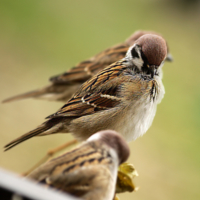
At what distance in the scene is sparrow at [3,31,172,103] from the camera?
2479 mm

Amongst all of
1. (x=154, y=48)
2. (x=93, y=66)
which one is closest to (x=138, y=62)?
(x=154, y=48)

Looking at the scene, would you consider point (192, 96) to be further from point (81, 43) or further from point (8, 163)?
point (8, 163)

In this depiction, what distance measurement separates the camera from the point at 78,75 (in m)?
2.57

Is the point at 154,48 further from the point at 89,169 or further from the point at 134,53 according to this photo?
the point at 89,169

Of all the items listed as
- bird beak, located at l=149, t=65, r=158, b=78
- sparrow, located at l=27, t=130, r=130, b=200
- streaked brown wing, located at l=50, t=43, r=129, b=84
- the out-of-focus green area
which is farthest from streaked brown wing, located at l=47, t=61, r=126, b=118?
the out-of-focus green area

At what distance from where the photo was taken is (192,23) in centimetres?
746

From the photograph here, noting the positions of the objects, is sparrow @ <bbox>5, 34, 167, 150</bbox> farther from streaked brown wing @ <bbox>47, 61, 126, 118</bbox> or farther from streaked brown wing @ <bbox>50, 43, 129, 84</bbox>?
streaked brown wing @ <bbox>50, 43, 129, 84</bbox>

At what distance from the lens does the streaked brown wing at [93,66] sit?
246 centimetres

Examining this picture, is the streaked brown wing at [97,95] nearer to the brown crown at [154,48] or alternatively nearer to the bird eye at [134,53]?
the bird eye at [134,53]

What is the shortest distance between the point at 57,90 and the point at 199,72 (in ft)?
13.2

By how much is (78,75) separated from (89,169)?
4.96 feet

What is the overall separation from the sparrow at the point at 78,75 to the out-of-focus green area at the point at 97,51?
149cm

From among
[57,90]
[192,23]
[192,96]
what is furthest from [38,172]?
[192,23]

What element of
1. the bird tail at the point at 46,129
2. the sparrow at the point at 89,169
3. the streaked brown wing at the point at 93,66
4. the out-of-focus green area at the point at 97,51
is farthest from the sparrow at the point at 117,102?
the out-of-focus green area at the point at 97,51
